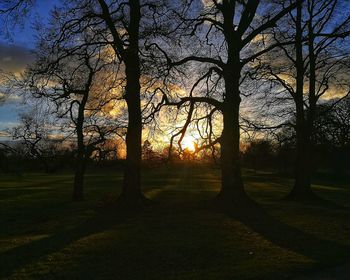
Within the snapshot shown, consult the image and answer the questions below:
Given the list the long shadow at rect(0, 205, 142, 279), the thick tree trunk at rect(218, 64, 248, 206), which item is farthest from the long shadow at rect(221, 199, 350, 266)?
the long shadow at rect(0, 205, 142, 279)

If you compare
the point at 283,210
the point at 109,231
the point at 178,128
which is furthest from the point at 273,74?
the point at 109,231

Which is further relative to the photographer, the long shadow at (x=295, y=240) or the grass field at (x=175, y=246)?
the long shadow at (x=295, y=240)

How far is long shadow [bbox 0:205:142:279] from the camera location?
9292 millimetres

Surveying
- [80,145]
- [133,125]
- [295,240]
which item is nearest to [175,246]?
[295,240]

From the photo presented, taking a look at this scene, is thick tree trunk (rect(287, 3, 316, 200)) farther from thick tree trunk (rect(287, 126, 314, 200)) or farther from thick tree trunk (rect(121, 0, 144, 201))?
thick tree trunk (rect(121, 0, 144, 201))

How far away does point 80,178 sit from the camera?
30734 millimetres

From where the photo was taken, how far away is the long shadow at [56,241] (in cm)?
929

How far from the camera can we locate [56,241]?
38.9 feet

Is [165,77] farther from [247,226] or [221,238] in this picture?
[221,238]

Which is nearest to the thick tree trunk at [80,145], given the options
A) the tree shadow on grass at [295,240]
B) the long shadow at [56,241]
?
the long shadow at [56,241]

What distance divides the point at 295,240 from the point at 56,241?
6.12 metres

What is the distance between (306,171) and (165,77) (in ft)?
37.2

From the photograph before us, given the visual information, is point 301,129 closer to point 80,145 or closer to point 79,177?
point 80,145

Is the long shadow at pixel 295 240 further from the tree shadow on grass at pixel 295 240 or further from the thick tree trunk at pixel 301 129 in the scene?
the thick tree trunk at pixel 301 129
